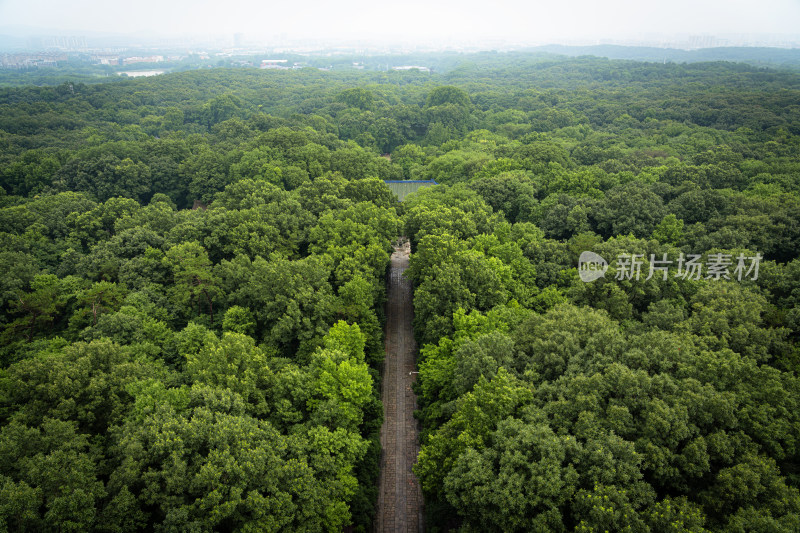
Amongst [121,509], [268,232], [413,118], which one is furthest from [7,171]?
[413,118]

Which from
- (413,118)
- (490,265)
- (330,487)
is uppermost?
(413,118)

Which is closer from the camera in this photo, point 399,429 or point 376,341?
point 399,429

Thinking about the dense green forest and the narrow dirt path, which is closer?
the dense green forest

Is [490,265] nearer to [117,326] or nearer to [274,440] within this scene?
[274,440]

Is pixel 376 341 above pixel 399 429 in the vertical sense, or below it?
above

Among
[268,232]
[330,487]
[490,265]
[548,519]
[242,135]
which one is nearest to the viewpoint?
[548,519]
